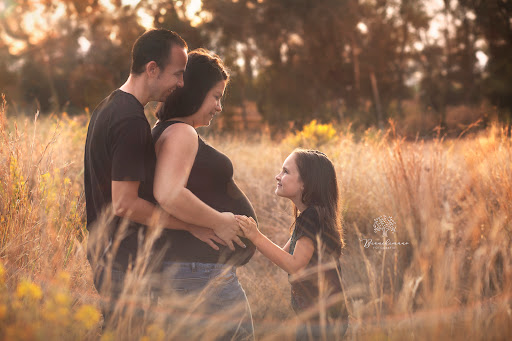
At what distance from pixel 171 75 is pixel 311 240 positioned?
3.35ft

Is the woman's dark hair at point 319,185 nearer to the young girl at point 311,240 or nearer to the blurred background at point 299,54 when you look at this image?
the young girl at point 311,240

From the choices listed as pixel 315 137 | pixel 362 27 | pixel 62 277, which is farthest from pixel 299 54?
pixel 62 277

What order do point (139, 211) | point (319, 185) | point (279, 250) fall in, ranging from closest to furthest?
point (139, 211) < point (279, 250) < point (319, 185)

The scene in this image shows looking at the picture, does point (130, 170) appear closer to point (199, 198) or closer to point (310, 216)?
point (199, 198)

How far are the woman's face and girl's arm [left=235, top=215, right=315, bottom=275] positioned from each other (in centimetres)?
48

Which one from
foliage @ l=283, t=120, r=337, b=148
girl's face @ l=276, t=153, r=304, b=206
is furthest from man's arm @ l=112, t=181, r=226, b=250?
foliage @ l=283, t=120, r=337, b=148

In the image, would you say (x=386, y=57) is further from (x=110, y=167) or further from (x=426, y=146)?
(x=110, y=167)

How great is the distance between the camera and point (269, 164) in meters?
6.11

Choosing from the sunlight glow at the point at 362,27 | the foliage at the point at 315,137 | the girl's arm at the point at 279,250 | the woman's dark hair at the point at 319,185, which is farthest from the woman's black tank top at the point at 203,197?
the sunlight glow at the point at 362,27

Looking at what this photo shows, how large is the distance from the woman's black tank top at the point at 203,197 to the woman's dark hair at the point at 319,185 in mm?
485

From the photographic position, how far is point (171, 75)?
181cm

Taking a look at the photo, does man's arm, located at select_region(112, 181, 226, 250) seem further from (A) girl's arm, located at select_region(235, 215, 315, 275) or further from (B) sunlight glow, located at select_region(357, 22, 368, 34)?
(B) sunlight glow, located at select_region(357, 22, 368, 34)

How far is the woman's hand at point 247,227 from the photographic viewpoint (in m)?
1.87

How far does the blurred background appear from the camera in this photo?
580 inches
